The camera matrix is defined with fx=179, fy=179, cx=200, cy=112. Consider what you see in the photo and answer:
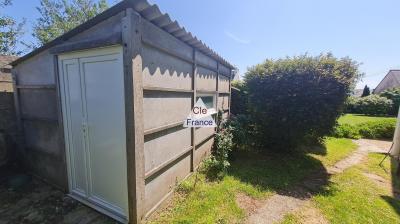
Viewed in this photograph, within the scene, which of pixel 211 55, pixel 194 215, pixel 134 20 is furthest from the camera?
pixel 211 55

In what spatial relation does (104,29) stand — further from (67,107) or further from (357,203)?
(357,203)

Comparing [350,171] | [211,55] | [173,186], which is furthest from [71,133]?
[350,171]

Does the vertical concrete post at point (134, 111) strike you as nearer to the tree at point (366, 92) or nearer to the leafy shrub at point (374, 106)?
the leafy shrub at point (374, 106)

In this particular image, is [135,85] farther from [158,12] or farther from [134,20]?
[158,12]

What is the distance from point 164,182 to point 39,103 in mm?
3244

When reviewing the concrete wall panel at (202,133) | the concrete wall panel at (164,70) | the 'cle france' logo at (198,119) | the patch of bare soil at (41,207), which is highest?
the concrete wall panel at (164,70)

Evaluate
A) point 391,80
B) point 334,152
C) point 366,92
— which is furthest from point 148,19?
point 391,80

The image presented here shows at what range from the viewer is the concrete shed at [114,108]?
2645 millimetres

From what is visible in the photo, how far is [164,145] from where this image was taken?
349cm

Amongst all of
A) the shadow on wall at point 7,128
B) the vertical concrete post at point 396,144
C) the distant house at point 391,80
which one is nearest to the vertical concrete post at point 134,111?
the shadow on wall at point 7,128

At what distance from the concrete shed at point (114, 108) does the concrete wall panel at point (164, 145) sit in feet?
0.06

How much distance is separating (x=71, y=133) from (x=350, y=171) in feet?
24.7

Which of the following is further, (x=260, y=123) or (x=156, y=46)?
(x=260, y=123)

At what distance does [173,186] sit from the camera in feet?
12.8
